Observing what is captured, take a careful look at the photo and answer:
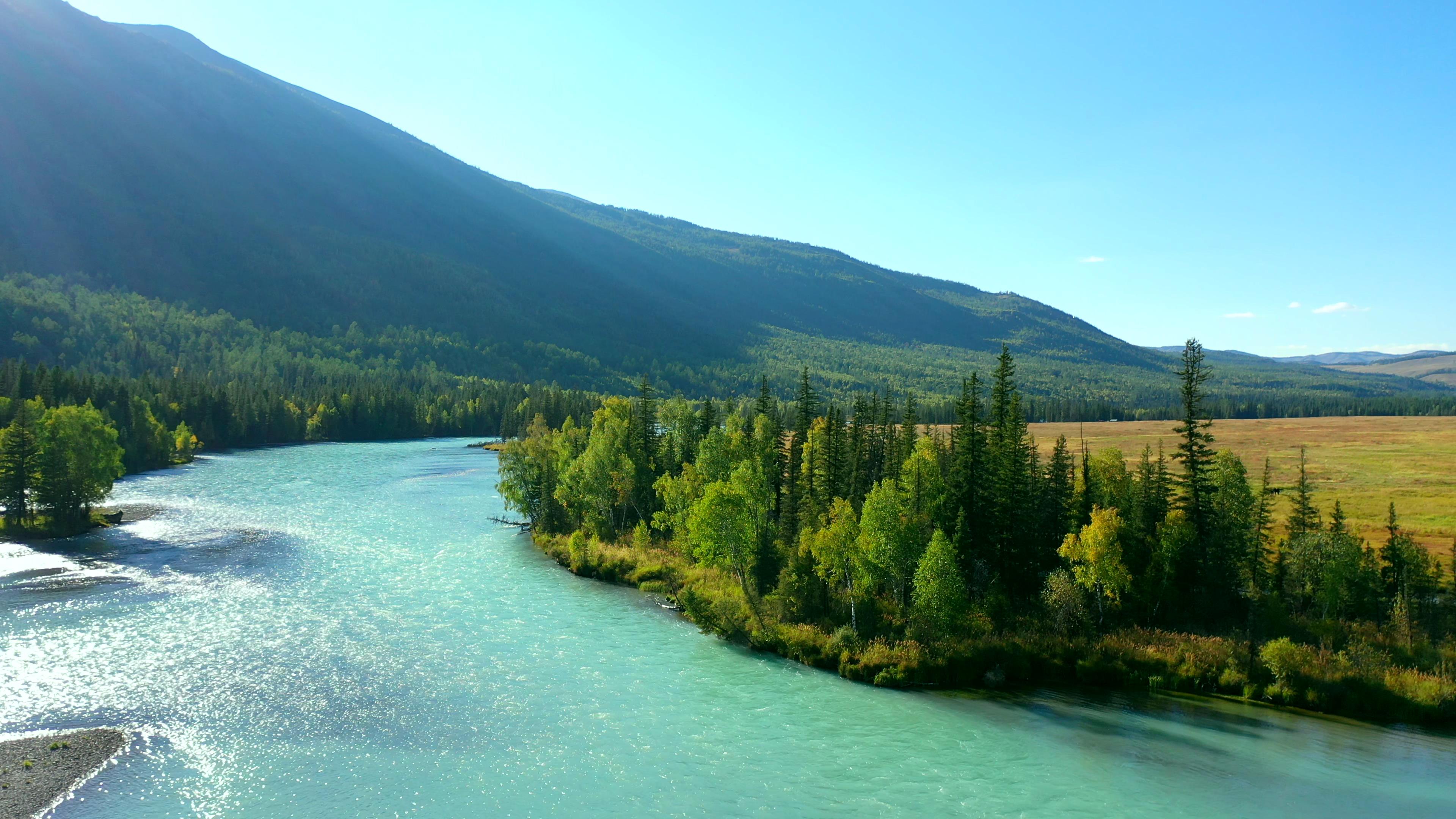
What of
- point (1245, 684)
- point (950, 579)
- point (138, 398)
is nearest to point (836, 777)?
point (950, 579)

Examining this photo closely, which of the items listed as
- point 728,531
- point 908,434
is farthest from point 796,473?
point 728,531

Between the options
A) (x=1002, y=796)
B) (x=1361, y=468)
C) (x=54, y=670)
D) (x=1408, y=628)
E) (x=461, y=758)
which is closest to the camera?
(x=1002, y=796)

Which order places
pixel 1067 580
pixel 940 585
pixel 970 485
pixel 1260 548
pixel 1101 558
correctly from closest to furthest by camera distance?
pixel 940 585 → pixel 1101 558 → pixel 1067 580 → pixel 1260 548 → pixel 970 485

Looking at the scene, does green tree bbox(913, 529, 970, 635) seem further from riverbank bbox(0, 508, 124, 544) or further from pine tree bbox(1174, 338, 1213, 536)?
riverbank bbox(0, 508, 124, 544)

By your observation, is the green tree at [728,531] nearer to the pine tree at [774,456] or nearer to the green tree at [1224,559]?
the pine tree at [774,456]

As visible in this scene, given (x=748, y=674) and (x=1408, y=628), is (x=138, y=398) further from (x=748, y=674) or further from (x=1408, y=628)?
(x=1408, y=628)

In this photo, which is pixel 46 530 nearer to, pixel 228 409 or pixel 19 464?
pixel 19 464
